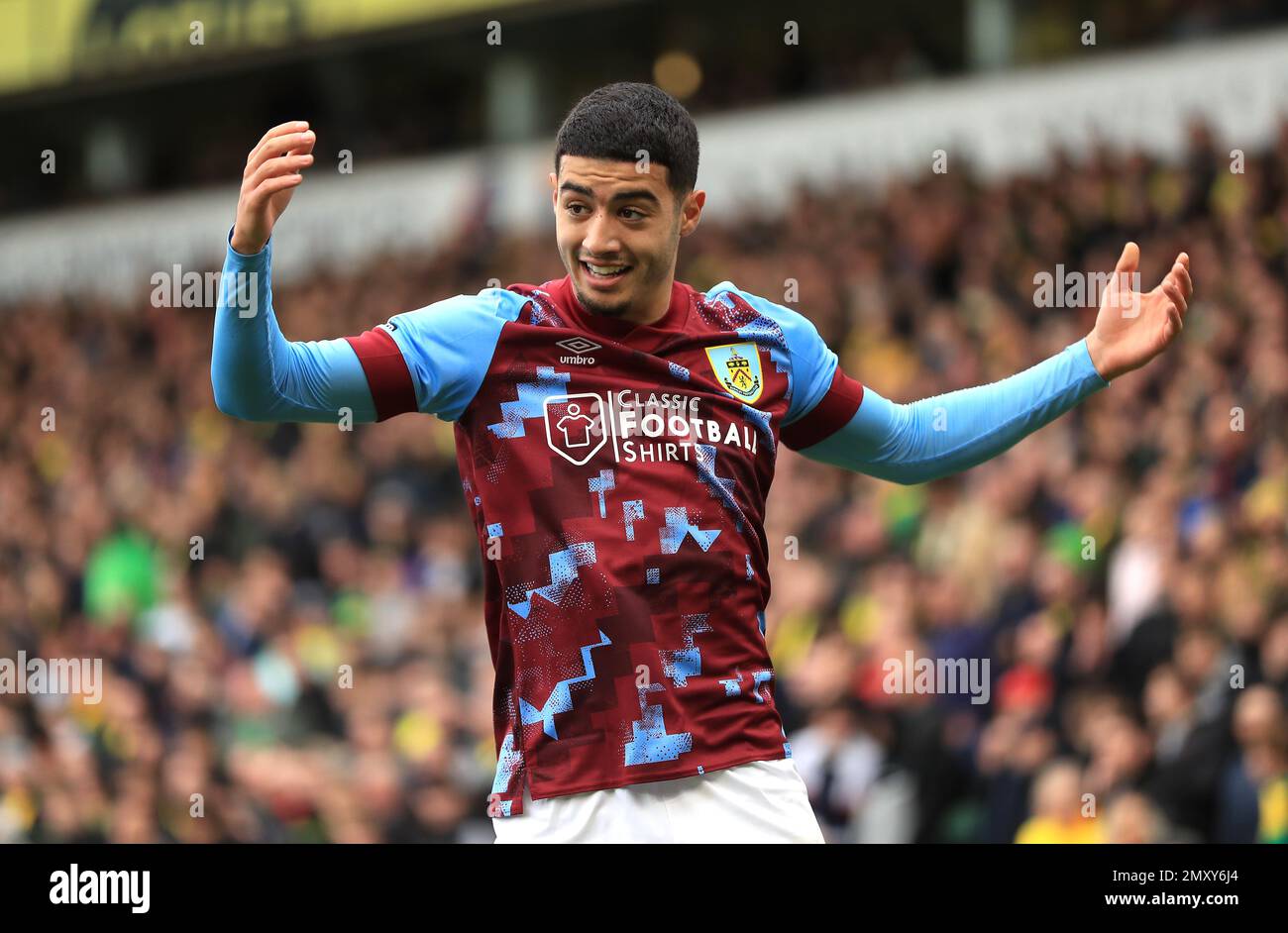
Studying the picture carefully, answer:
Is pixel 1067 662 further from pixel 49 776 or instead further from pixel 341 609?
pixel 49 776

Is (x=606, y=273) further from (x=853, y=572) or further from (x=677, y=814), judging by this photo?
(x=853, y=572)

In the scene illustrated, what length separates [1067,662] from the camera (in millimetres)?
8367

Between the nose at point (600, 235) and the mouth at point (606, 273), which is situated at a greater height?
the nose at point (600, 235)

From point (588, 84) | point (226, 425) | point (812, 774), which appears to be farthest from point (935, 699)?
point (588, 84)

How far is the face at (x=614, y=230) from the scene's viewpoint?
12.3ft

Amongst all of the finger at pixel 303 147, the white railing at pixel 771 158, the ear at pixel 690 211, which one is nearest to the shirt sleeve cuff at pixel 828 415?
the ear at pixel 690 211

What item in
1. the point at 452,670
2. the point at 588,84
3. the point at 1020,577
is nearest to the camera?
the point at 1020,577

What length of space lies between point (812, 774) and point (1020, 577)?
142 centimetres

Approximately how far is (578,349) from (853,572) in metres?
6.27

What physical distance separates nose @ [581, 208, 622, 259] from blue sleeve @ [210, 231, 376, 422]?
1.69 feet

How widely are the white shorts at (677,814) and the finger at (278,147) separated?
1317 mm

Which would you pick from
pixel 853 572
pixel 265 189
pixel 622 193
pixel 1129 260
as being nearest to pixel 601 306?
pixel 622 193

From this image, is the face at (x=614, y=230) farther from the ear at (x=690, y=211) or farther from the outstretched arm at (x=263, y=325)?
the outstretched arm at (x=263, y=325)

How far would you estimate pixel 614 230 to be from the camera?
3750 millimetres
